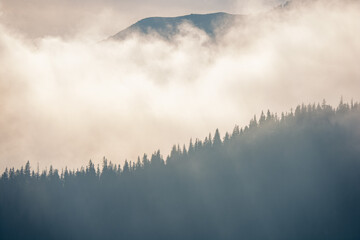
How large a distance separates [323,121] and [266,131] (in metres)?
23.3

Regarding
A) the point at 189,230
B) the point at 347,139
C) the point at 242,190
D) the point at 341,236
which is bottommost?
the point at 341,236

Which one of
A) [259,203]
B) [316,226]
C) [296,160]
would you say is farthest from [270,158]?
[316,226]

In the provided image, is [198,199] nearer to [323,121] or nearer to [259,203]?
[259,203]

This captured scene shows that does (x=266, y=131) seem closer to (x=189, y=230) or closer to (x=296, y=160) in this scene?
(x=296, y=160)

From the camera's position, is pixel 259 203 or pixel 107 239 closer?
pixel 259 203

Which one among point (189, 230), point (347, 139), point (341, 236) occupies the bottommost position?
point (341, 236)

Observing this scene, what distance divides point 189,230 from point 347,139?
68186 mm

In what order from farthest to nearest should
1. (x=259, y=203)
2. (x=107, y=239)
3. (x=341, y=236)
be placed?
(x=107, y=239) < (x=259, y=203) < (x=341, y=236)

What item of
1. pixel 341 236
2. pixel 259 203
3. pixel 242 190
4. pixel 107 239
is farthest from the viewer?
pixel 107 239

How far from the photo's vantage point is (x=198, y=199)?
18700cm

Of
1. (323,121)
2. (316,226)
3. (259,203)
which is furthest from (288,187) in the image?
(323,121)

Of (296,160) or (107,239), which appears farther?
(107,239)

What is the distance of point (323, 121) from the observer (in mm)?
190375

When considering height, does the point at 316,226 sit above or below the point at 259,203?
below
